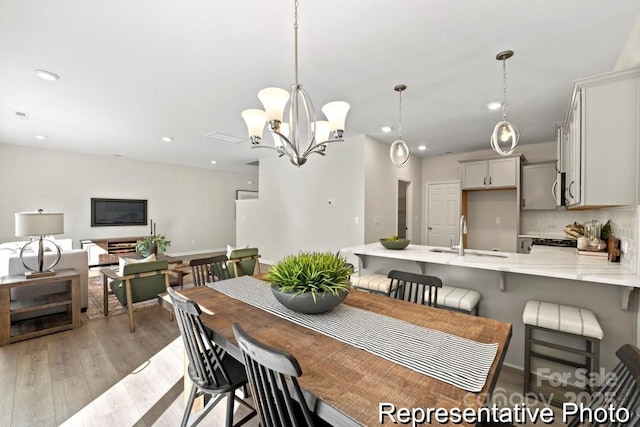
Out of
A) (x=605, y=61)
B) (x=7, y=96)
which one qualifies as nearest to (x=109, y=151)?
(x=7, y=96)

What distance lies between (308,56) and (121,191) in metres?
6.75

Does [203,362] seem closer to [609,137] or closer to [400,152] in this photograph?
[400,152]

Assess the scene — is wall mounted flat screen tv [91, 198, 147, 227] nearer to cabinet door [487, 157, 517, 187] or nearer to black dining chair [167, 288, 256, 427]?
black dining chair [167, 288, 256, 427]

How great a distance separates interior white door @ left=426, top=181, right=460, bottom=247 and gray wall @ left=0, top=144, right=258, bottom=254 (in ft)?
19.9

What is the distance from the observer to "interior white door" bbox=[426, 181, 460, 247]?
5.94 meters

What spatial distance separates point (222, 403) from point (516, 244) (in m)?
5.39

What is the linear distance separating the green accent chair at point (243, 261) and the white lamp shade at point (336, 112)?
269 cm

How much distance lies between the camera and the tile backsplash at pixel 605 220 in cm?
188

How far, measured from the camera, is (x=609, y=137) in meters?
1.83

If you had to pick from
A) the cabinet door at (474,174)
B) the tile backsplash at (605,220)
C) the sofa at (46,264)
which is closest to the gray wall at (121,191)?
the sofa at (46,264)

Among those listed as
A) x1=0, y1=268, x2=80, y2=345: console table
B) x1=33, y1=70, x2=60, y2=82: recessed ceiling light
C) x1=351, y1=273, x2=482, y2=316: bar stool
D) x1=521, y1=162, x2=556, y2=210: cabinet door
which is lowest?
x1=0, y1=268, x2=80, y2=345: console table

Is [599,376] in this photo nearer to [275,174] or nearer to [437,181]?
[437,181]

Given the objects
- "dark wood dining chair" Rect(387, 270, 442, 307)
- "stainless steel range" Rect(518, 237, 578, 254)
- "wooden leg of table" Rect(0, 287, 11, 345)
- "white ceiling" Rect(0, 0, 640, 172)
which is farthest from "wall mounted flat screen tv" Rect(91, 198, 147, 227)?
"stainless steel range" Rect(518, 237, 578, 254)

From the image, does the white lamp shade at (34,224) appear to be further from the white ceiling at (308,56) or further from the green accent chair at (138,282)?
the white ceiling at (308,56)
